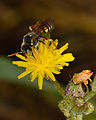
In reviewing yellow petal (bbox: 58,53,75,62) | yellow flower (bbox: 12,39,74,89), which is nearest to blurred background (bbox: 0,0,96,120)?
yellow flower (bbox: 12,39,74,89)

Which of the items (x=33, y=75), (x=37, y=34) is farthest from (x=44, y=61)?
(x=37, y=34)

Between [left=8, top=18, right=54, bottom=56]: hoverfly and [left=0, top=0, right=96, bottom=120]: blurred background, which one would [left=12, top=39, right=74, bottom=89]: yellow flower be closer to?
[left=8, top=18, right=54, bottom=56]: hoverfly

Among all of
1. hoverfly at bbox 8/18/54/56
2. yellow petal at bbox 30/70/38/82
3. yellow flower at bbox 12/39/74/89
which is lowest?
yellow petal at bbox 30/70/38/82

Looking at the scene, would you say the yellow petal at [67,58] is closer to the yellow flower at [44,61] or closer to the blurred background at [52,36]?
the yellow flower at [44,61]

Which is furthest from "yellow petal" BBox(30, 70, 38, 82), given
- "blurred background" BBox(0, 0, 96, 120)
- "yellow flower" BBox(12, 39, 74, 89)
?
"blurred background" BBox(0, 0, 96, 120)

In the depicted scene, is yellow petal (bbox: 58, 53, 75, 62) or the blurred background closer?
yellow petal (bbox: 58, 53, 75, 62)

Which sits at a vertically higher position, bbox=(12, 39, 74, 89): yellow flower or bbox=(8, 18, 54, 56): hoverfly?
bbox=(8, 18, 54, 56): hoverfly

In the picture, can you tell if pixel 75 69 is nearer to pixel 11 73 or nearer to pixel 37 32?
pixel 11 73
